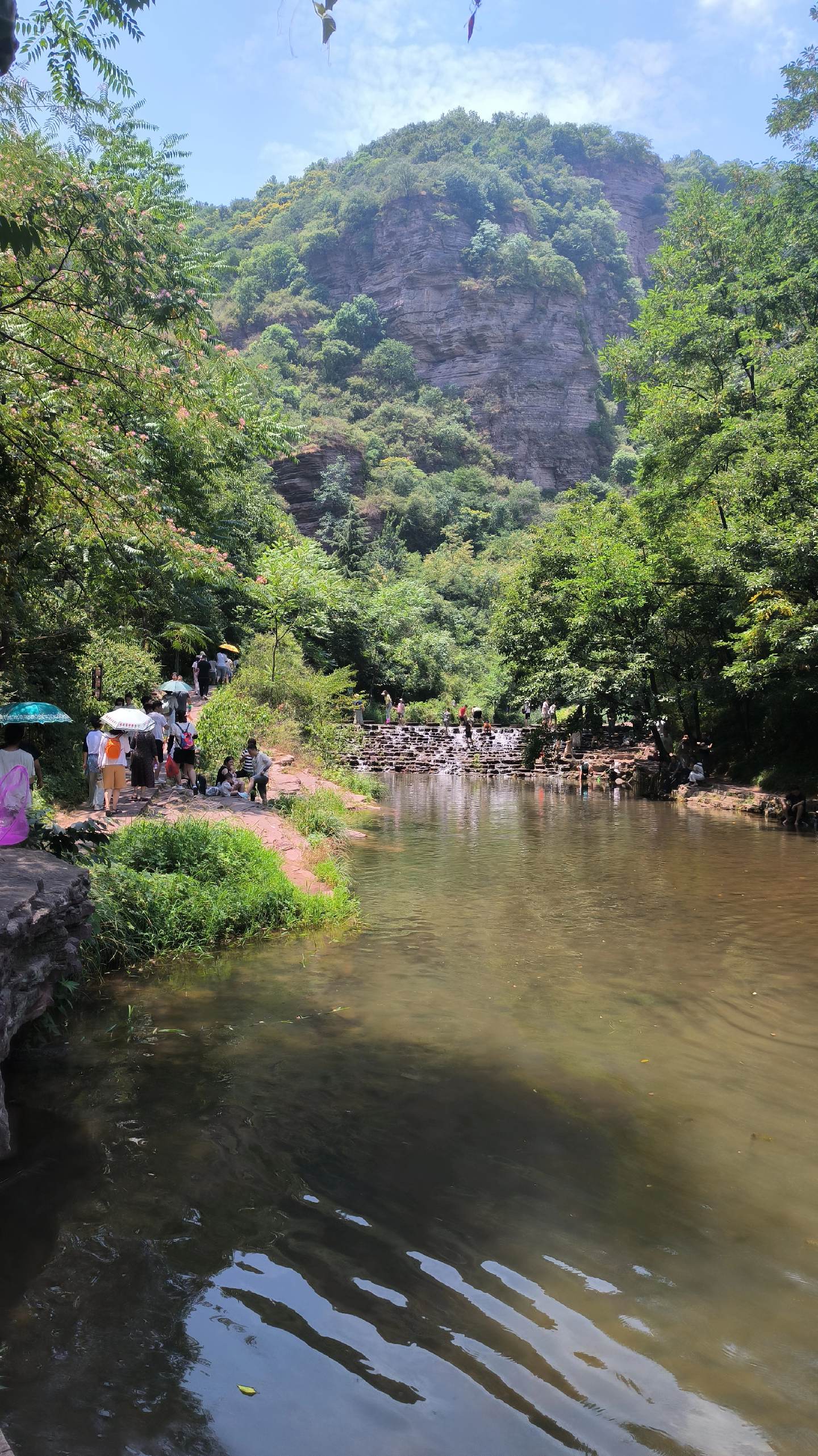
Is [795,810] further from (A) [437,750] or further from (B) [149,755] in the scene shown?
(A) [437,750]

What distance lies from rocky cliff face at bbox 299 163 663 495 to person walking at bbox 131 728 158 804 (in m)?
74.7

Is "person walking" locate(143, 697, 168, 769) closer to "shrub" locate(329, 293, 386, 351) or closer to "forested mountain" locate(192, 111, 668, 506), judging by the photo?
"forested mountain" locate(192, 111, 668, 506)

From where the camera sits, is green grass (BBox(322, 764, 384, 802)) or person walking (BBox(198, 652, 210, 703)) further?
person walking (BBox(198, 652, 210, 703))

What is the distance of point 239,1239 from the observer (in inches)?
152

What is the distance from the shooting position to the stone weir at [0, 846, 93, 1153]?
4.77 meters

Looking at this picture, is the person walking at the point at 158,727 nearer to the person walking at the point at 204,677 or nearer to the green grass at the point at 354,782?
the green grass at the point at 354,782

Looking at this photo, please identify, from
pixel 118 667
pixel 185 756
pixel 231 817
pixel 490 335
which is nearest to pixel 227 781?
pixel 185 756

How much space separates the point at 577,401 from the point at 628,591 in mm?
69652

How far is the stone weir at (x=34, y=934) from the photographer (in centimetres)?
477

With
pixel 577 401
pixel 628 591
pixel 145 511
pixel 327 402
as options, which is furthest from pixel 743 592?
pixel 577 401

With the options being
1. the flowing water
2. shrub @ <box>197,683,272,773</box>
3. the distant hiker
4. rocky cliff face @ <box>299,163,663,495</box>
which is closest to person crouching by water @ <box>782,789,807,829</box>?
the flowing water

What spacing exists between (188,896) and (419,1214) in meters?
5.26

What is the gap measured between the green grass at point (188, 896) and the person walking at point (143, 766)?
3697 mm

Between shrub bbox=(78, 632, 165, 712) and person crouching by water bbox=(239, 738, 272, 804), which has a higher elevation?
shrub bbox=(78, 632, 165, 712)
